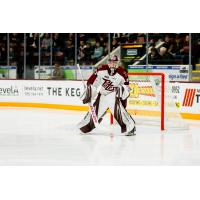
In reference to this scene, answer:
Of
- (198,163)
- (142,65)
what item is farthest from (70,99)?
(198,163)

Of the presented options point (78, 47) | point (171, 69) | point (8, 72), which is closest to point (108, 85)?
point (171, 69)

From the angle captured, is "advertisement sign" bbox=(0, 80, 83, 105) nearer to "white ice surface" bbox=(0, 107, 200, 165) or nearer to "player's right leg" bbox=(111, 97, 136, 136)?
"white ice surface" bbox=(0, 107, 200, 165)

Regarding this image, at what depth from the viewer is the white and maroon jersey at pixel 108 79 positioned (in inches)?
333

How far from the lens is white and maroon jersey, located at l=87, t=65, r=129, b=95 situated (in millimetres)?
8469

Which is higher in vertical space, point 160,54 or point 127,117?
point 160,54

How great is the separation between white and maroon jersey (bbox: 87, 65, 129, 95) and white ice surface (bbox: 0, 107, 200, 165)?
780 millimetres

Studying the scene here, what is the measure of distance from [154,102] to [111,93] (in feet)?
5.78

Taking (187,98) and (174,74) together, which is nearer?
(187,98)

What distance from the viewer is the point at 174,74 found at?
13375 mm

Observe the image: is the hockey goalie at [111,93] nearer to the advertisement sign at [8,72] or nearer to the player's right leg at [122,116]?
the player's right leg at [122,116]

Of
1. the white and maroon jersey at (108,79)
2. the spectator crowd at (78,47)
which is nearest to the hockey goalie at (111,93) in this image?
the white and maroon jersey at (108,79)

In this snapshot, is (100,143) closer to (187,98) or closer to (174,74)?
(187,98)

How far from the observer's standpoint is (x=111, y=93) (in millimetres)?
8617

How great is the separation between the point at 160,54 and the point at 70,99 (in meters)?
2.54
